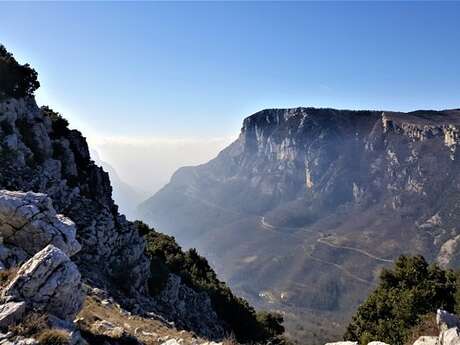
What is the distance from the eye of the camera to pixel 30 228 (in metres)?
21.6

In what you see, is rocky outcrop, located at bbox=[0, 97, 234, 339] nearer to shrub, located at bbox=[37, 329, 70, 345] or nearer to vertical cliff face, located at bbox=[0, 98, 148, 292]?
vertical cliff face, located at bbox=[0, 98, 148, 292]

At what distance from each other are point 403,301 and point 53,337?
132ft


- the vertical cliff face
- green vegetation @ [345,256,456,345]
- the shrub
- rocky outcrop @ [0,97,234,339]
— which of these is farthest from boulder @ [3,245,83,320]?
green vegetation @ [345,256,456,345]

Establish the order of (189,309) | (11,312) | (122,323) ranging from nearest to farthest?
(11,312)
(122,323)
(189,309)

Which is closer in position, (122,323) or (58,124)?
(122,323)

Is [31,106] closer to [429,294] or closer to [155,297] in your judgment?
[155,297]

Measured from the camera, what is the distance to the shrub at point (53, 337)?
44.8ft

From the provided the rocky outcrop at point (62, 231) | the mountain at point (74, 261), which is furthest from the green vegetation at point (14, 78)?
the rocky outcrop at point (62, 231)

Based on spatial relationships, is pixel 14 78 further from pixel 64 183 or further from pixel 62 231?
pixel 62 231

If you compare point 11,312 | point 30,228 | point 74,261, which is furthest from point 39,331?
point 74,261

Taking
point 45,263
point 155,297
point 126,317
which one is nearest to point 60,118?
point 155,297

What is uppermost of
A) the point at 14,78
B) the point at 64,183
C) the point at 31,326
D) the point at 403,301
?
the point at 14,78

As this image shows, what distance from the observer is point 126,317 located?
27.0 m

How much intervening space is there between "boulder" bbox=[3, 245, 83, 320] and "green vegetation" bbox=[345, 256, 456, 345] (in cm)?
3149
